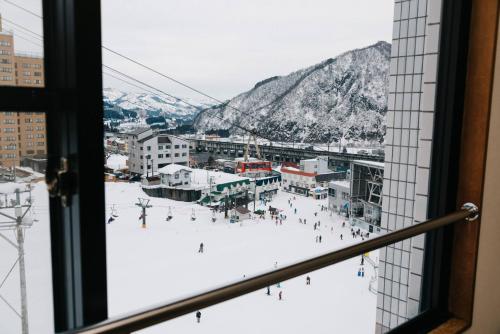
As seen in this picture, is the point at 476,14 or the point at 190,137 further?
the point at 190,137

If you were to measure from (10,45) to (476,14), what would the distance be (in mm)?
1488

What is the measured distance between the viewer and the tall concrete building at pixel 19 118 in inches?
24.4

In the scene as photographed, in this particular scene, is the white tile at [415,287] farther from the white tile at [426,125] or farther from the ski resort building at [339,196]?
the ski resort building at [339,196]

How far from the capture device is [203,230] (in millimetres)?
2287

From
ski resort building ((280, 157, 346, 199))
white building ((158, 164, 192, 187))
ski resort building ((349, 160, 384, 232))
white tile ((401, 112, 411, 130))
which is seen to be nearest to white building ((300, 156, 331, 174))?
ski resort building ((280, 157, 346, 199))

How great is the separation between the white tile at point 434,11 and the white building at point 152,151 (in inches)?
43.7

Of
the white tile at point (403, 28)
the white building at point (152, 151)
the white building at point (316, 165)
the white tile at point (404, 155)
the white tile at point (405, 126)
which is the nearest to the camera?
the white building at point (152, 151)

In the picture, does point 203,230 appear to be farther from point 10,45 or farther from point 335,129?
point 10,45

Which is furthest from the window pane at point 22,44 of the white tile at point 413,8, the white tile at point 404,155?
the white tile at point 404,155

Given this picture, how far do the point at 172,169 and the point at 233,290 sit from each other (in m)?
0.81

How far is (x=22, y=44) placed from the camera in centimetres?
64

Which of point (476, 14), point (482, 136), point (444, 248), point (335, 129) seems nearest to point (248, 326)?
point (335, 129)

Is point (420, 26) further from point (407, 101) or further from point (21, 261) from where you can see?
point (21, 261)

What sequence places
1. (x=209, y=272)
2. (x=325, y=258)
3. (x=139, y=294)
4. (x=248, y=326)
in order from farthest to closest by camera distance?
(x=248, y=326) → (x=209, y=272) → (x=139, y=294) → (x=325, y=258)
